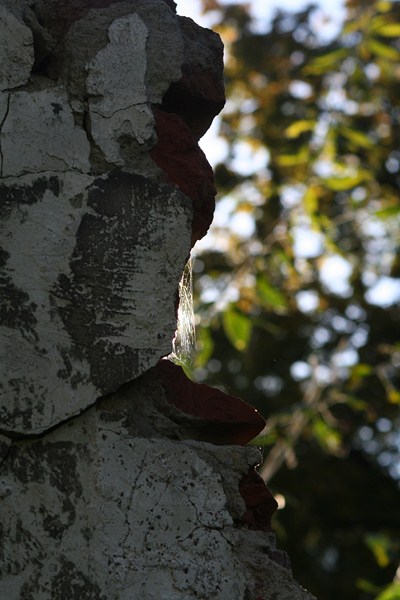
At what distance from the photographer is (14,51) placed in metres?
1.96

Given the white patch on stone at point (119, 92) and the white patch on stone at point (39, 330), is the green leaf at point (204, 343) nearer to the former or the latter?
the white patch on stone at point (119, 92)

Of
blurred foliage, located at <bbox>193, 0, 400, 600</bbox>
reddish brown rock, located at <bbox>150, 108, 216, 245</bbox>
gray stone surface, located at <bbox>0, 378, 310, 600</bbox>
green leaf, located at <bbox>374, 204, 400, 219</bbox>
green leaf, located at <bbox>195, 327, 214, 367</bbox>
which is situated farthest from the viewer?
blurred foliage, located at <bbox>193, 0, 400, 600</bbox>

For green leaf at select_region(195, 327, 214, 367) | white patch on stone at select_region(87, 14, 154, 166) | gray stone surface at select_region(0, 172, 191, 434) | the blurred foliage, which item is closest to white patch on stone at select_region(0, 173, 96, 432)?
gray stone surface at select_region(0, 172, 191, 434)

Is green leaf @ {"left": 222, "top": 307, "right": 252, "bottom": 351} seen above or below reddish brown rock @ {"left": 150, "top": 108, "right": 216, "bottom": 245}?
below

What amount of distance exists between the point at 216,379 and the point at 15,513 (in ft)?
37.1

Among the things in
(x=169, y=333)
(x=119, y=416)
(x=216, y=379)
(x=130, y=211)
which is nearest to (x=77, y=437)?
(x=119, y=416)

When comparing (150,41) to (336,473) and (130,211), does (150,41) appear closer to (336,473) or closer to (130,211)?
(130,211)

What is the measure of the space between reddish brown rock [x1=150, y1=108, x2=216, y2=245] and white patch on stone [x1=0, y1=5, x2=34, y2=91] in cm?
23

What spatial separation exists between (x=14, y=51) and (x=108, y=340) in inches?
19.2

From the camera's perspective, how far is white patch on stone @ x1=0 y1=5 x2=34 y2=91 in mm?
1946

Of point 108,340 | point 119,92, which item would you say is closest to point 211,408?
point 108,340

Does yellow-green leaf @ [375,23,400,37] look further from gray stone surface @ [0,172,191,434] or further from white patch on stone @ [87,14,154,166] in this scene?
gray stone surface @ [0,172,191,434]

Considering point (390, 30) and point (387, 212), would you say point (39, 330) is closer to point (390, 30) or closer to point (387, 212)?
point (387, 212)

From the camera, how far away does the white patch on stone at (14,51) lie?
6.39 ft
